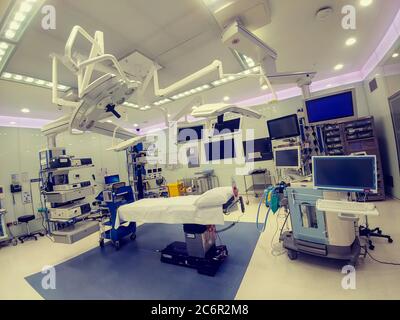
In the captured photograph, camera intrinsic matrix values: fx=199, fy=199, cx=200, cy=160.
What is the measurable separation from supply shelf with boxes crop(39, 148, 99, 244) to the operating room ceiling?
143 cm

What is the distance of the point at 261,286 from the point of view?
205 centimetres

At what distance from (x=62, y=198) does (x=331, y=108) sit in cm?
427

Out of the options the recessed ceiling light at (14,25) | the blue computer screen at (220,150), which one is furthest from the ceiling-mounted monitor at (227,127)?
the blue computer screen at (220,150)

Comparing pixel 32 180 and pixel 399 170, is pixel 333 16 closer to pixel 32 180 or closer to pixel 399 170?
pixel 399 170

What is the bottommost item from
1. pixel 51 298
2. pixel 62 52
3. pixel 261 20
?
pixel 51 298

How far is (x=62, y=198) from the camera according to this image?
334cm

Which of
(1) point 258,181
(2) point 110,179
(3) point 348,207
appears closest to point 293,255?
(3) point 348,207

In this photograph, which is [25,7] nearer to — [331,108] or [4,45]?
[4,45]

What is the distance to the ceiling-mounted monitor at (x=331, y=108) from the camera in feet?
8.04

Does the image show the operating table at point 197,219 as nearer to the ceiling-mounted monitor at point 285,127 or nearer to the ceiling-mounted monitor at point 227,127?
the ceiling-mounted monitor at point 227,127

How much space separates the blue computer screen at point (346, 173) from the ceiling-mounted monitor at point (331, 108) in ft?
2.16

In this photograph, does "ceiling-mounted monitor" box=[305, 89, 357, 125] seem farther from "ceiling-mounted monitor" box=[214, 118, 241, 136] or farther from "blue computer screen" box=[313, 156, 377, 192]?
"ceiling-mounted monitor" box=[214, 118, 241, 136]
